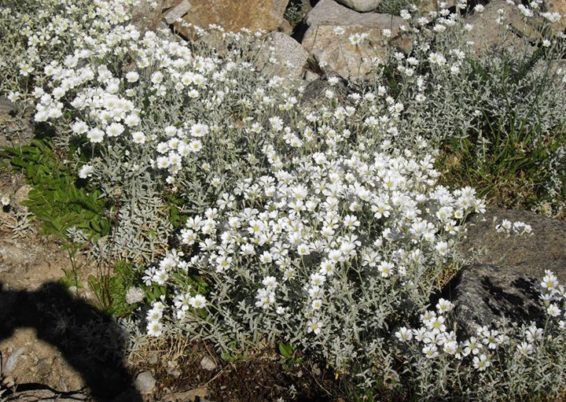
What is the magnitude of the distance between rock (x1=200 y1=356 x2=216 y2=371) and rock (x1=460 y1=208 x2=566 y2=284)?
2077mm

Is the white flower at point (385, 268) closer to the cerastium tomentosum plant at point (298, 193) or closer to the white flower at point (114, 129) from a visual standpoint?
the cerastium tomentosum plant at point (298, 193)

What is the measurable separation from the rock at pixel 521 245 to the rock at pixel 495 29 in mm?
2841

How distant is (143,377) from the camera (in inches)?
156

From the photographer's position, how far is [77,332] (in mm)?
4160

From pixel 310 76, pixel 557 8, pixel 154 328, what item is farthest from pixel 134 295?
pixel 557 8

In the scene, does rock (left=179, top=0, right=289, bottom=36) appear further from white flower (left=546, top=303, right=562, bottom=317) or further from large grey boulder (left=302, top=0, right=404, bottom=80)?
white flower (left=546, top=303, right=562, bottom=317)

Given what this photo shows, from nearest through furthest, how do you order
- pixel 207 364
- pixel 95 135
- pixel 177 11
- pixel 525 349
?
1. pixel 525 349
2. pixel 207 364
3. pixel 95 135
4. pixel 177 11

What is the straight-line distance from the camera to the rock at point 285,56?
7176 mm

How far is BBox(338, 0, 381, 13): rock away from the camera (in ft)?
27.4

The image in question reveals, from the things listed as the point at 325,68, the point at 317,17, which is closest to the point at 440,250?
the point at 325,68

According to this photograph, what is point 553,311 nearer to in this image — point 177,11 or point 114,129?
point 114,129

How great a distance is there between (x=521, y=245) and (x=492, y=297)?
0.83m

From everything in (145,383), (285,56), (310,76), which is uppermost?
(285,56)

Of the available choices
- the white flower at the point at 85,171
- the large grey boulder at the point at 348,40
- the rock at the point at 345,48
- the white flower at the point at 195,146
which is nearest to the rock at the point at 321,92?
the large grey boulder at the point at 348,40
